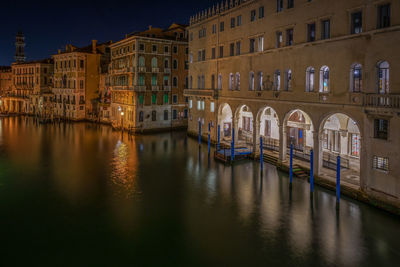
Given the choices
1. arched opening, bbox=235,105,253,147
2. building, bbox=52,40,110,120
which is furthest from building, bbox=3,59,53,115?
arched opening, bbox=235,105,253,147

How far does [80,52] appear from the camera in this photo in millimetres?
61875

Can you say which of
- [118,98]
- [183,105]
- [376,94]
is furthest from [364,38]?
[118,98]

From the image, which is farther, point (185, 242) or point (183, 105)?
point (183, 105)

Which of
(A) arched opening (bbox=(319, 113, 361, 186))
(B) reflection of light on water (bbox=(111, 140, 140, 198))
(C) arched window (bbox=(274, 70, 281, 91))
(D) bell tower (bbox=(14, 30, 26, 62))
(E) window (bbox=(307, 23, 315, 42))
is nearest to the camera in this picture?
(B) reflection of light on water (bbox=(111, 140, 140, 198))

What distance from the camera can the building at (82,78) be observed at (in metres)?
62.6

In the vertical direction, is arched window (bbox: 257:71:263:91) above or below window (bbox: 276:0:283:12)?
below

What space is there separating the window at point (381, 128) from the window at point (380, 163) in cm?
117

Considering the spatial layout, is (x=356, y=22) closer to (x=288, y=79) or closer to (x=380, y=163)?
(x=288, y=79)

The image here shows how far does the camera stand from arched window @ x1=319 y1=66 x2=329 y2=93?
22.8m

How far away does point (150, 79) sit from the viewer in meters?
49.2

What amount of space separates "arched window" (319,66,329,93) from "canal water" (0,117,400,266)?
6.71 m

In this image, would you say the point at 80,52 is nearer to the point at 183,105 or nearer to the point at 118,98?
the point at 118,98

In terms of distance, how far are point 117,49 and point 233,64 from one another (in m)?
27.0

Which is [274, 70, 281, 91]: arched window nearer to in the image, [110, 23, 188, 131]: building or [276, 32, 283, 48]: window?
[276, 32, 283, 48]: window
